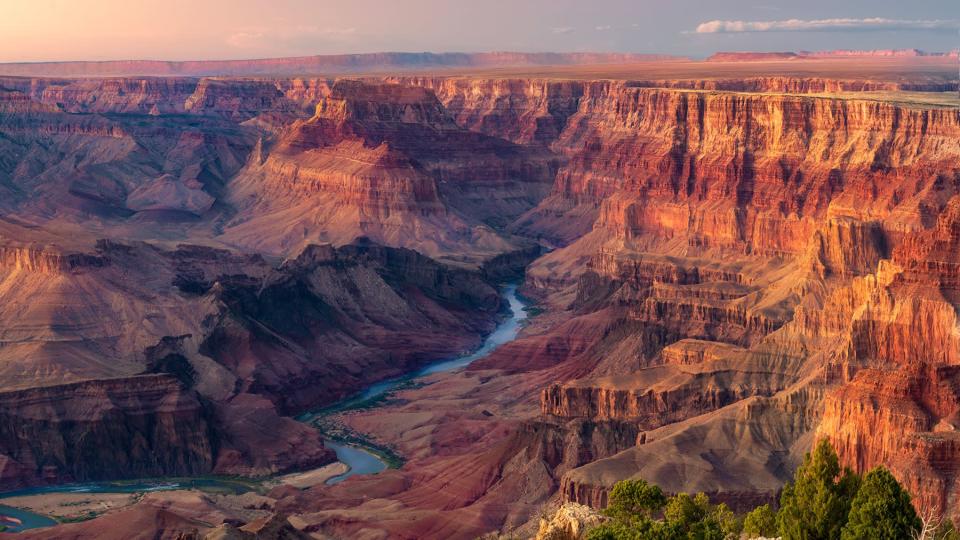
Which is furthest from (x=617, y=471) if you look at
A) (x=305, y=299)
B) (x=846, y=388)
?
(x=305, y=299)

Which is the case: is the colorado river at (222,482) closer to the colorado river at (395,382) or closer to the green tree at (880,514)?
the colorado river at (395,382)

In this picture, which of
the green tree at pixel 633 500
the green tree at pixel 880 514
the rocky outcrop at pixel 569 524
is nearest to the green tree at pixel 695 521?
the green tree at pixel 633 500

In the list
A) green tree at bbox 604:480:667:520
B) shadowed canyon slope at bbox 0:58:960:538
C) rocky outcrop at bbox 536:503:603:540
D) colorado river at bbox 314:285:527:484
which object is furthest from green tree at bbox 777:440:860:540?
colorado river at bbox 314:285:527:484

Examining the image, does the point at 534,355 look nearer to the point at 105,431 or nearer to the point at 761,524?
the point at 105,431

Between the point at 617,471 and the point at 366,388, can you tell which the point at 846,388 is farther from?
the point at 366,388

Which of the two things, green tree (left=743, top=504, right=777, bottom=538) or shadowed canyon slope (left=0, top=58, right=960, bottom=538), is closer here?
green tree (left=743, top=504, right=777, bottom=538)

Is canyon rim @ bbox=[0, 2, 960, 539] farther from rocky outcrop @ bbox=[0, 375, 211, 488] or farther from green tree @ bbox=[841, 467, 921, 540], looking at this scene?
green tree @ bbox=[841, 467, 921, 540]

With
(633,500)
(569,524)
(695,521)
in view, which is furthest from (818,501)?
(569,524)
